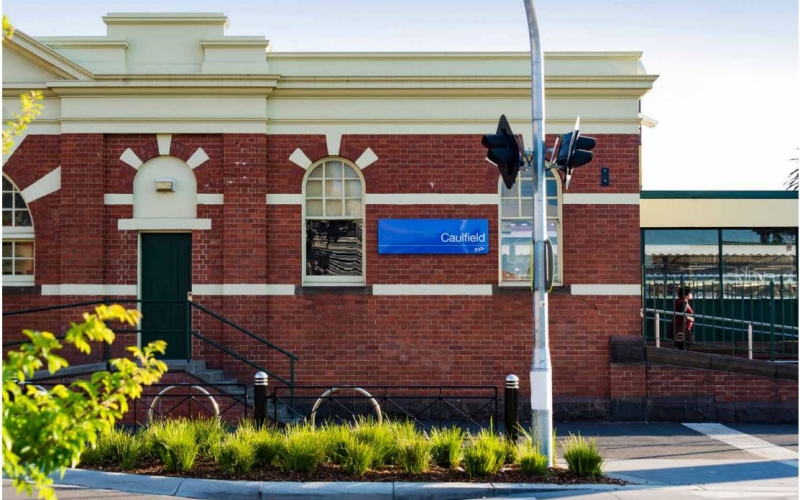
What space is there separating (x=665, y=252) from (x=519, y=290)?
6146 millimetres

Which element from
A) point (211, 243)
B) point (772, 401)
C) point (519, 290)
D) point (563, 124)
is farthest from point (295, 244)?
point (772, 401)

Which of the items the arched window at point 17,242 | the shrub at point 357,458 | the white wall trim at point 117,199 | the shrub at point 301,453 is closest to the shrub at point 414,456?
the shrub at point 357,458

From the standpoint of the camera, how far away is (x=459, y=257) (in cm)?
1650

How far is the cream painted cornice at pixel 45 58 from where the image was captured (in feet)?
53.2

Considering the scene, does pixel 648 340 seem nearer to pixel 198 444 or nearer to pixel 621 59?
pixel 621 59

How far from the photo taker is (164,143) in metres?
16.6

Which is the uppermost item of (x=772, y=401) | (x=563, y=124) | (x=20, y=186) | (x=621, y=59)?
(x=621, y=59)

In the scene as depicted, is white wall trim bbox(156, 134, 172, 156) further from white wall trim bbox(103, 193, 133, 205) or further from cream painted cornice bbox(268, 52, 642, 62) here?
cream painted cornice bbox(268, 52, 642, 62)

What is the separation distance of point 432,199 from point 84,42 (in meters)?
6.79

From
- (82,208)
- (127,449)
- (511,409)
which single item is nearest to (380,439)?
(511,409)

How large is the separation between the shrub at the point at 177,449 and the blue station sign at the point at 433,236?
6079mm

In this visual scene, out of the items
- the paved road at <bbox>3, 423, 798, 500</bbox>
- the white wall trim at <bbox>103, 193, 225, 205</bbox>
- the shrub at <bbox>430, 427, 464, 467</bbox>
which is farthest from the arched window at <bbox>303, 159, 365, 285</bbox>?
the shrub at <bbox>430, 427, 464, 467</bbox>

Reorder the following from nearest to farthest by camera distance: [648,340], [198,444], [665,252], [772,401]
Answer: [198,444] < [772,401] < [648,340] < [665,252]

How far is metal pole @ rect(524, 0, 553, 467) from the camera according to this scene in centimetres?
1116
